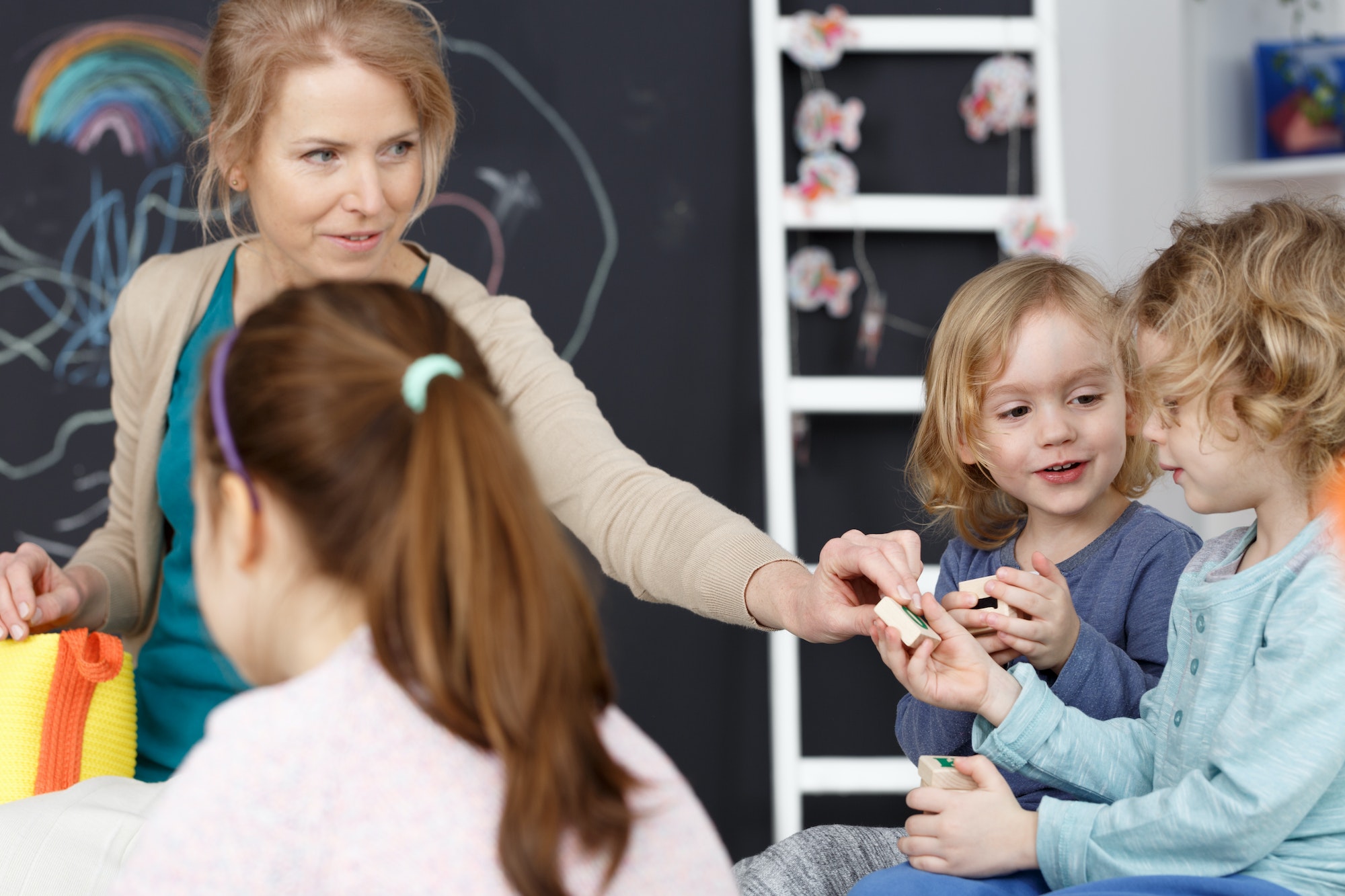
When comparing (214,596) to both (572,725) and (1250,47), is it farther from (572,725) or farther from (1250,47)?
(1250,47)

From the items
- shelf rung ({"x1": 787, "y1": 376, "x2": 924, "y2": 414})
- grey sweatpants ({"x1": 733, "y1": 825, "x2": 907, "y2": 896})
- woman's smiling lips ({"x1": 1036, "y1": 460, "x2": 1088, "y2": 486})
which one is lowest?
grey sweatpants ({"x1": 733, "y1": 825, "x2": 907, "y2": 896})

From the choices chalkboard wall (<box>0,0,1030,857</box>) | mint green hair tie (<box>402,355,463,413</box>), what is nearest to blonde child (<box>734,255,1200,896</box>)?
mint green hair tie (<box>402,355,463,413</box>)

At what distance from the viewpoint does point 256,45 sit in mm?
1398

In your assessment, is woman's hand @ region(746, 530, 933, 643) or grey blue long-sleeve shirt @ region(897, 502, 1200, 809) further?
grey blue long-sleeve shirt @ region(897, 502, 1200, 809)

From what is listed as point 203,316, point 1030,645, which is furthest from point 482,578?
point 203,316

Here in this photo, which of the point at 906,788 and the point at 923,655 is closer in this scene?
the point at 923,655

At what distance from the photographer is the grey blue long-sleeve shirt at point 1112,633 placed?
3.96ft

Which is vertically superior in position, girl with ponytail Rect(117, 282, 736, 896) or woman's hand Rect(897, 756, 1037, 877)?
girl with ponytail Rect(117, 282, 736, 896)

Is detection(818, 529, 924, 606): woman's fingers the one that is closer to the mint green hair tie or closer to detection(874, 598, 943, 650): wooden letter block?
detection(874, 598, 943, 650): wooden letter block

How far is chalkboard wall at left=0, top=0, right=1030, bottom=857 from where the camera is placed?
221 cm

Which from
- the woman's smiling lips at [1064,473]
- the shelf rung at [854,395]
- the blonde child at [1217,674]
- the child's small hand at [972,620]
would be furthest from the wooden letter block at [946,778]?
the shelf rung at [854,395]

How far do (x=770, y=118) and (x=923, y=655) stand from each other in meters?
1.34

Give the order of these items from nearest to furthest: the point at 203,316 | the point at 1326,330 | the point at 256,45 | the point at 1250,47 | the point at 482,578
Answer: the point at 482,578, the point at 1326,330, the point at 256,45, the point at 203,316, the point at 1250,47

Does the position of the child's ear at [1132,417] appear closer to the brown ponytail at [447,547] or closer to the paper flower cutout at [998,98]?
the brown ponytail at [447,547]
